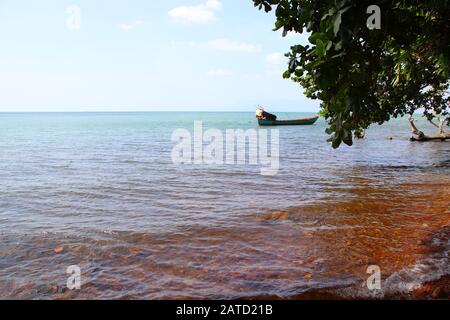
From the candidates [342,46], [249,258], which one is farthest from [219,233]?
[342,46]

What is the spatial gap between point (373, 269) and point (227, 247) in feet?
8.27

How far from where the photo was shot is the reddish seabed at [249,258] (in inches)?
202

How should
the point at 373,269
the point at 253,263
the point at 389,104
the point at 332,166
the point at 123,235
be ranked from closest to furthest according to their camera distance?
the point at 373,269
the point at 253,263
the point at 123,235
the point at 389,104
the point at 332,166

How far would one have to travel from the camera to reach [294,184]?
1273 centimetres

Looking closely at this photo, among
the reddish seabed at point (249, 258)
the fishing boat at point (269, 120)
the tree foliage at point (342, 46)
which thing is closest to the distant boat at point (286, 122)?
the fishing boat at point (269, 120)

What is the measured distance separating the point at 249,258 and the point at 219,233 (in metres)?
1.47

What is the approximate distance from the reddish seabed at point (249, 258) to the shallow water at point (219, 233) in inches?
0.7

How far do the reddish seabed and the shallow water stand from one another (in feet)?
0.06

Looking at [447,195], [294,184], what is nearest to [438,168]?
[447,195]

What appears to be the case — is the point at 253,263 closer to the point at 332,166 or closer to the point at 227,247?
Answer: the point at 227,247

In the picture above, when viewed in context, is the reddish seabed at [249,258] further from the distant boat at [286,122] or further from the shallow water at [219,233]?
the distant boat at [286,122]
